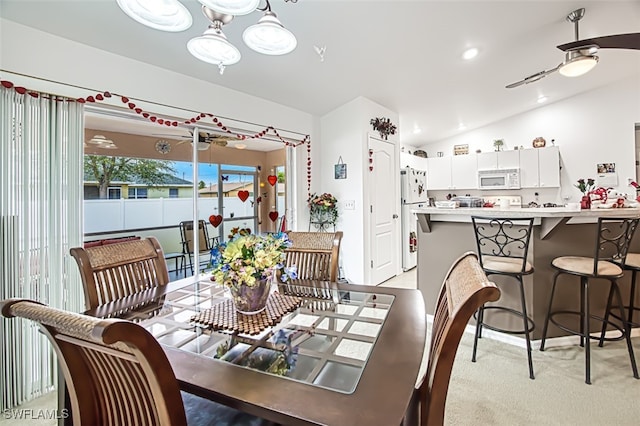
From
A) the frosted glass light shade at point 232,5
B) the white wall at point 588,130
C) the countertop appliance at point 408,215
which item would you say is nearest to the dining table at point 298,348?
the frosted glass light shade at point 232,5

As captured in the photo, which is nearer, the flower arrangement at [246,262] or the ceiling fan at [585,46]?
the flower arrangement at [246,262]

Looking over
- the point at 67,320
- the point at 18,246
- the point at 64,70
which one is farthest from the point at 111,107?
the point at 67,320

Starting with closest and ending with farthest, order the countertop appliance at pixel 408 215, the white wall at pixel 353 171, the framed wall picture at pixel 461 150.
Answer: the white wall at pixel 353 171 < the countertop appliance at pixel 408 215 < the framed wall picture at pixel 461 150

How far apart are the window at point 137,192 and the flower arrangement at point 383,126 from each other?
303 cm

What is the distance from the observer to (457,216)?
2861 millimetres

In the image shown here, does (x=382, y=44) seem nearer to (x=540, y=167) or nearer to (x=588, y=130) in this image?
(x=540, y=167)

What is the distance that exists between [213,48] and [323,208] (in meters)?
2.92

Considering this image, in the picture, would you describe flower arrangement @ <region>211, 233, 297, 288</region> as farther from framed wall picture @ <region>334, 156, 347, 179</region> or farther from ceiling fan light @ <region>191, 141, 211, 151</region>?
framed wall picture @ <region>334, 156, 347, 179</region>

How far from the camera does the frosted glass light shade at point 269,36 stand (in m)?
1.49

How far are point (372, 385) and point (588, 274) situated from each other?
221 cm

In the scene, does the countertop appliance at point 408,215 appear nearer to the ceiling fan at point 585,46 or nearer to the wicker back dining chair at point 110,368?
the ceiling fan at point 585,46

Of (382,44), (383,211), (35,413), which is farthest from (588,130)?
(35,413)

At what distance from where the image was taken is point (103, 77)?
2344 mm

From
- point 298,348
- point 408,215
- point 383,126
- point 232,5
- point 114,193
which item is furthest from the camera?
point 408,215
